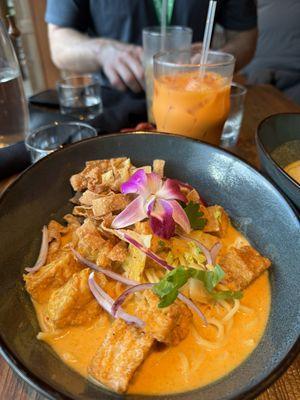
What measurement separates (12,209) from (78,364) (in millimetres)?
494

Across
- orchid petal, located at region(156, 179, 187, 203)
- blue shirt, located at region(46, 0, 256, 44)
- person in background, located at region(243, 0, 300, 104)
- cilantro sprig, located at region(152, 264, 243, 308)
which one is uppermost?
blue shirt, located at region(46, 0, 256, 44)

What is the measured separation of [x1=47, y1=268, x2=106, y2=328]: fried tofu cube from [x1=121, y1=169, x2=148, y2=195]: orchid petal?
0.30 m

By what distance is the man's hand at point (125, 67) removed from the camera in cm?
213

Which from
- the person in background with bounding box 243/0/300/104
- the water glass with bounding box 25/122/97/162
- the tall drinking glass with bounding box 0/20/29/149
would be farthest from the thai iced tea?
the person in background with bounding box 243/0/300/104

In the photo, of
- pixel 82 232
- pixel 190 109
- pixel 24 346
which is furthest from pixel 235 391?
pixel 190 109

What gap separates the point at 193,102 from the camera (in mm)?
1440

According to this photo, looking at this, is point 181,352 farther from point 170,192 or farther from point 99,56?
point 99,56

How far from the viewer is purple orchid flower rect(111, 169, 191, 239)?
1.06 meters

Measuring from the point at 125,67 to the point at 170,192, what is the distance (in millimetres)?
1335

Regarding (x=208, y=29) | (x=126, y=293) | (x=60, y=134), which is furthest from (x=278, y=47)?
(x=126, y=293)

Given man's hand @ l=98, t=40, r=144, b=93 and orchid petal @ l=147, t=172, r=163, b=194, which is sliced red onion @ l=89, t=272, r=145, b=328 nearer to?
orchid petal @ l=147, t=172, r=163, b=194

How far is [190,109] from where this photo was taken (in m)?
1.46

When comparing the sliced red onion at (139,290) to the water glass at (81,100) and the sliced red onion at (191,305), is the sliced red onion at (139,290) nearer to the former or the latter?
the sliced red onion at (191,305)

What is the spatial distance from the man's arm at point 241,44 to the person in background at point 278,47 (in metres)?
0.30
